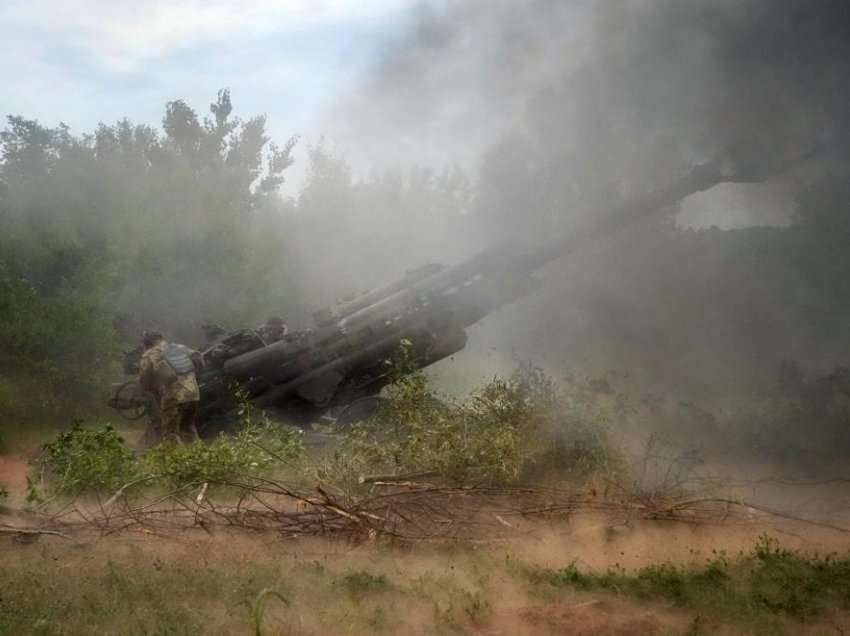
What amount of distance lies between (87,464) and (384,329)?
3.68m

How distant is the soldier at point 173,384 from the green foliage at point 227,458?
0.67 meters

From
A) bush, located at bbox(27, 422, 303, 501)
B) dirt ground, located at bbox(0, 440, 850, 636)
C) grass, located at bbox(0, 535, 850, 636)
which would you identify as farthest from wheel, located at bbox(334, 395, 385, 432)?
Answer: grass, located at bbox(0, 535, 850, 636)

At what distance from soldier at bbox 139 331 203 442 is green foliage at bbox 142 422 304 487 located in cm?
67

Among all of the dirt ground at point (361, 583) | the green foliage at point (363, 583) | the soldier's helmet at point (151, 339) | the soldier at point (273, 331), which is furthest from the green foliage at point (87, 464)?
the green foliage at point (363, 583)

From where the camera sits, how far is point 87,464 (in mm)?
7453

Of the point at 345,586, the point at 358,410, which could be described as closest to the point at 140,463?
the point at 358,410

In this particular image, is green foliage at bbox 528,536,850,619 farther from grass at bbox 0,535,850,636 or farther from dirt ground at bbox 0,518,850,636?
dirt ground at bbox 0,518,850,636

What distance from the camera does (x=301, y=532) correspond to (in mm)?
6352

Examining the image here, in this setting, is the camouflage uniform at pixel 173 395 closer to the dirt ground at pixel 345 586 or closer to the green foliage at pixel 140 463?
the green foliage at pixel 140 463

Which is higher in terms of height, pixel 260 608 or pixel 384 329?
pixel 384 329

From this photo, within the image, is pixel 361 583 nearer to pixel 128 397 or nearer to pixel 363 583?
pixel 363 583

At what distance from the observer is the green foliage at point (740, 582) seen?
5140 millimetres

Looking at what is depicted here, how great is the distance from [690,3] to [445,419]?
22.2 feet

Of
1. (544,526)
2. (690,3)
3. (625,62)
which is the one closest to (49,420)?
→ (544,526)
